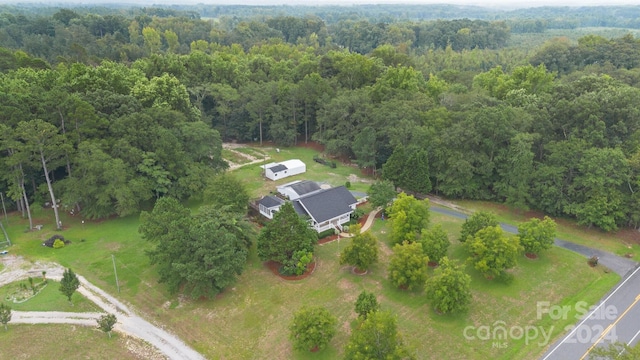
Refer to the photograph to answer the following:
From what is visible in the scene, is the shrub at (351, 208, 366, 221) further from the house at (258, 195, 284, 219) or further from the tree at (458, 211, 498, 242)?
the tree at (458, 211, 498, 242)

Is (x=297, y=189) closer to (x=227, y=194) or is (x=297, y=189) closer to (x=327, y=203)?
(x=327, y=203)

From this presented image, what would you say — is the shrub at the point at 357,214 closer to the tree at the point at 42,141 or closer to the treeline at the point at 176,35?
the tree at the point at 42,141

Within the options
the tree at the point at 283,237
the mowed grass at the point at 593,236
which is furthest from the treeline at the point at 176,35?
the mowed grass at the point at 593,236

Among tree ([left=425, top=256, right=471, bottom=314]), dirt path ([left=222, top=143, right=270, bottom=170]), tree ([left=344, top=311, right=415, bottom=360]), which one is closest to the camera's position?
tree ([left=344, top=311, right=415, bottom=360])

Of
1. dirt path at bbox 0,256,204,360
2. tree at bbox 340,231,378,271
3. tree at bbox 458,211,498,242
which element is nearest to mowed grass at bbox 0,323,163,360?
dirt path at bbox 0,256,204,360

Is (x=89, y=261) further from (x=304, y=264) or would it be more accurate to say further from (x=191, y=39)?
(x=191, y=39)

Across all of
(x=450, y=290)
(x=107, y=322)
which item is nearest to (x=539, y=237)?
(x=450, y=290)

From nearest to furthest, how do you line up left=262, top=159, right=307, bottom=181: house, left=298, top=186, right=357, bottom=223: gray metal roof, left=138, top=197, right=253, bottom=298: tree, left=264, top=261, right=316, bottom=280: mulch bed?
left=138, top=197, right=253, bottom=298: tree → left=264, top=261, right=316, bottom=280: mulch bed → left=298, top=186, right=357, bottom=223: gray metal roof → left=262, top=159, right=307, bottom=181: house
